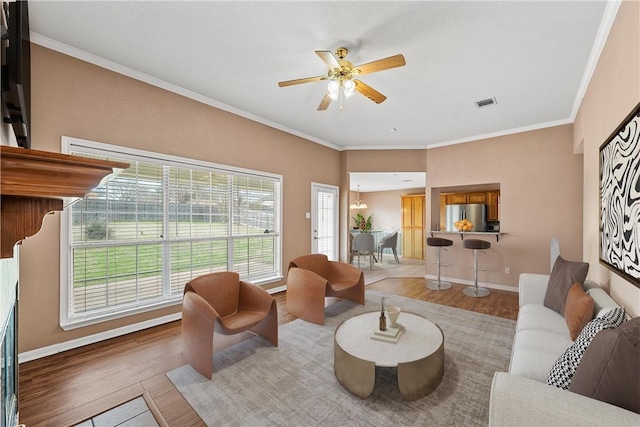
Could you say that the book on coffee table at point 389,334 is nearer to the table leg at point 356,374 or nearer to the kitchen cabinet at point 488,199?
the table leg at point 356,374

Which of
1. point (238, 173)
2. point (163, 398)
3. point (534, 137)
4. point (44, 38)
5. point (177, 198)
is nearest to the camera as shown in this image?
point (163, 398)

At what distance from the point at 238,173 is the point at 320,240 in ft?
7.47

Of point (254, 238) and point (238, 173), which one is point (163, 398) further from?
point (238, 173)

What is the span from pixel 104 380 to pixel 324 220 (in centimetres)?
412

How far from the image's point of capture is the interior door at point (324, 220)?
17.7 ft

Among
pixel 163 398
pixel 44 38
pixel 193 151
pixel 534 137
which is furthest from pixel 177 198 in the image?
pixel 534 137

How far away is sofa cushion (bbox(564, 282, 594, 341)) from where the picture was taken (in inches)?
73.0

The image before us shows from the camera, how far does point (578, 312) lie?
1907 millimetres

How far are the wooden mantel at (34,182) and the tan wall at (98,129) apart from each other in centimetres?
251

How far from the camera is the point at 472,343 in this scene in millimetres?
2785

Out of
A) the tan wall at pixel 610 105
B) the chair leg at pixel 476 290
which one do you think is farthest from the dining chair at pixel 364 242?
the tan wall at pixel 610 105

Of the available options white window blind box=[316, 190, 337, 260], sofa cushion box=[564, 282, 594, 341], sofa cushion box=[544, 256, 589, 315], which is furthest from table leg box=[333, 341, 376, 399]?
white window blind box=[316, 190, 337, 260]

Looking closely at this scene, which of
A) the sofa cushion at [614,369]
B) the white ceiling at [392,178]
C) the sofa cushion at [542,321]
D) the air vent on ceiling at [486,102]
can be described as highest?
the air vent on ceiling at [486,102]

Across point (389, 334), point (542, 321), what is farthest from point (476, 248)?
point (389, 334)
